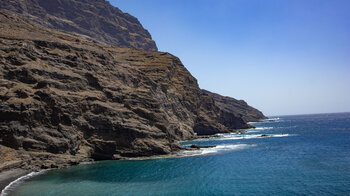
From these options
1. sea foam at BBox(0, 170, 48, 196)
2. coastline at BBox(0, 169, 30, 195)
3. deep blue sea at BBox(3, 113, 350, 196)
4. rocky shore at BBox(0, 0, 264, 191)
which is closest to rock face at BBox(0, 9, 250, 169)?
rocky shore at BBox(0, 0, 264, 191)

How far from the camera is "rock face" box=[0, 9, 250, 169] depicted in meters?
44.8

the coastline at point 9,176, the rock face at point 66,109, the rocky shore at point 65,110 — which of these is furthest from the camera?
the rock face at point 66,109

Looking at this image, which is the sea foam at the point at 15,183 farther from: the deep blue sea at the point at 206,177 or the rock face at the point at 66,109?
the rock face at the point at 66,109

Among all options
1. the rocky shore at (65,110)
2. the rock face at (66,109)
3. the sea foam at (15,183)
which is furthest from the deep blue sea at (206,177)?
the rock face at (66,109)

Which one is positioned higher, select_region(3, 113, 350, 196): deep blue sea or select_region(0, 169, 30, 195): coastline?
select_region(0, 169, 30, 195): coastline

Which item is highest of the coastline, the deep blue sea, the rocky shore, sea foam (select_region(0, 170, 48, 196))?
the rocky shore

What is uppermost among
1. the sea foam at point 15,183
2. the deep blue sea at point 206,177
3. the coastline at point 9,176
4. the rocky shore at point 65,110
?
the rocky shore at point 65,110

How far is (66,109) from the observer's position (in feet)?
173

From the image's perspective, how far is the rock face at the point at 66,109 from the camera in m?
44.8

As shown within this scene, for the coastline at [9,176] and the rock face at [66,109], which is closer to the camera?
the coastline at [9,176]

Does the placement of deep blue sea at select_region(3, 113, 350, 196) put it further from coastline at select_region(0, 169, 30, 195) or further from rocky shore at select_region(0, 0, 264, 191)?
rocky shore at select_region(0, 0, 264, 191)

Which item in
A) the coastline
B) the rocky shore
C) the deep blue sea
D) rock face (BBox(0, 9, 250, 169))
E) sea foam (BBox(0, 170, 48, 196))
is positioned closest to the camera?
the deep blue sea

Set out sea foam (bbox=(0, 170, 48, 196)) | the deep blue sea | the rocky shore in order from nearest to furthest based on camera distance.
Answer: the deep blue sea, sea foam (bbox=(0, 170, 48, 196)), the rocky shore

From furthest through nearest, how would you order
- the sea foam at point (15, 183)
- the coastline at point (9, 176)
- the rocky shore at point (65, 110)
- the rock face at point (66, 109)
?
the rock face at point (66, 109)
the rocky shore at point (65, 110)
the coastline at point (9, 176)
the sea foam at point (15, 183)
